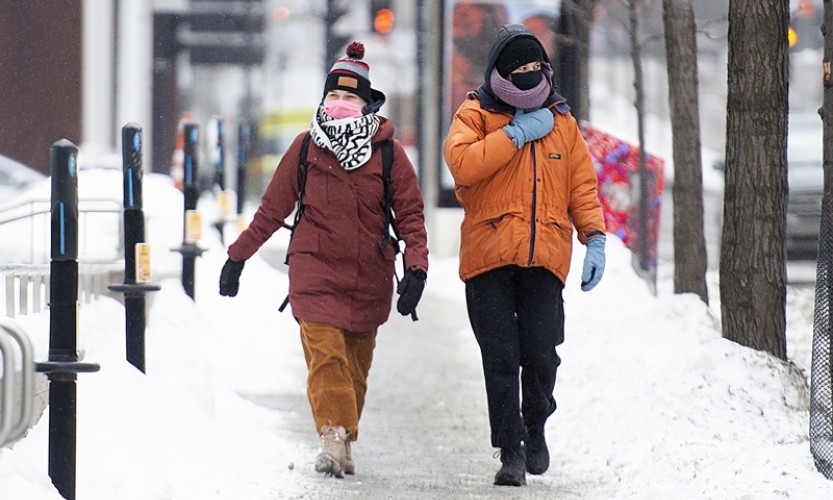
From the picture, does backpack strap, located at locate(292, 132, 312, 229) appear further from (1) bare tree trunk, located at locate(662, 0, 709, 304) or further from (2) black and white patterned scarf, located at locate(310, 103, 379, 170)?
(1) bare tree trunk, located at locate(662, 0, 709, 304)

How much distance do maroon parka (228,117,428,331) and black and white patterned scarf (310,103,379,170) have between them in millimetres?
55

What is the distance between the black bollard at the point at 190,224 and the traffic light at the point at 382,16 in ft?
32.9

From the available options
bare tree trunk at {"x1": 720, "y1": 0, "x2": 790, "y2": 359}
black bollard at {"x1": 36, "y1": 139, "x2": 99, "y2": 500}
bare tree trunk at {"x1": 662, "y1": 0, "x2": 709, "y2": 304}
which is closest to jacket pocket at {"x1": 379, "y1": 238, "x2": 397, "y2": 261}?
black bollard at {"x1": 36, "y1": 139, "x2": 99, "y2": 500}

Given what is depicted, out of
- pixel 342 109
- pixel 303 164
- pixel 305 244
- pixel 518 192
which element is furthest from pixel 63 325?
pixel 518 192

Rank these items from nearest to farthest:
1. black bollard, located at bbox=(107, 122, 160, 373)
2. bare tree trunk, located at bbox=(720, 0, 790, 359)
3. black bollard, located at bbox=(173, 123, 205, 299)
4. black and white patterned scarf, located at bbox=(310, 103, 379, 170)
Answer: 1. black and white patterned scarf, located at bbox=(310, 103, 379, 170)
2. black bollard, located at bbox=(107, 122, 160, 373)
3. bare tree trunk, located at bbox=(720, 0, 790, 359)
4. black bollard, located at bbox=(173, 123, 205, 299)

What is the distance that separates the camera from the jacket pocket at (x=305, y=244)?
538 centimetres

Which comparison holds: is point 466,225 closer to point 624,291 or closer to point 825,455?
point 825,455

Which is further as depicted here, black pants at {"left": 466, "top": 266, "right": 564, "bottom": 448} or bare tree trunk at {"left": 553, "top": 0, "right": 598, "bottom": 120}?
bare tree trunk at {"left": 553, "top": 0, "right": 598, "bottom": 120}

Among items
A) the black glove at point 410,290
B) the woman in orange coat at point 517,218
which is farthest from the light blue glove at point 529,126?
the black glove at point 410,290

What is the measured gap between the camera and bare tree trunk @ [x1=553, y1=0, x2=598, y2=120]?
13470mm

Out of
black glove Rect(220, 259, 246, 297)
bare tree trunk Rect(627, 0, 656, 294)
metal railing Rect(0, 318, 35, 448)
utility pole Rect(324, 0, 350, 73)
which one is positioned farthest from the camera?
utility pole Rect(324, 0, 350, 73)

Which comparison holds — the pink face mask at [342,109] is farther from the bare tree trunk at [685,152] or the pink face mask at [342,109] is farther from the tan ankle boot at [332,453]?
the bare tree trunk at [685,152]

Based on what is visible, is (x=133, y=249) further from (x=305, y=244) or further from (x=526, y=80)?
(x=526, y=80)

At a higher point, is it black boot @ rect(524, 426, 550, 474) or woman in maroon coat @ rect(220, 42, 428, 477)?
woman in maroon coat @ rect(220, 42, 428, 477)
